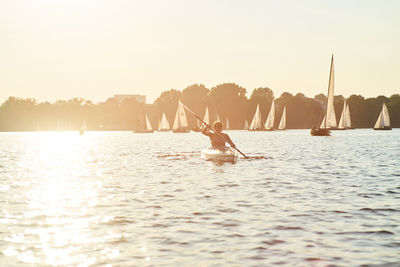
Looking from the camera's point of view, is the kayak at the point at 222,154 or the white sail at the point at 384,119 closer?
the kayak at the point at 222,154

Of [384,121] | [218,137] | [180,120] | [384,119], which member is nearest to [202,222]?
[218,137]

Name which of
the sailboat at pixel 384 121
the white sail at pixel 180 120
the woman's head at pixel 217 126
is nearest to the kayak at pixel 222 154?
the woman's head at pixel 217 126

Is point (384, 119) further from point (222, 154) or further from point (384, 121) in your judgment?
point (222, 154)

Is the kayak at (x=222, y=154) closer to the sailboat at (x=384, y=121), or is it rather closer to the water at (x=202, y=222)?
the water at (x=202, y=222)

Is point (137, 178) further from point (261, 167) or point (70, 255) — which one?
point (70, 255)

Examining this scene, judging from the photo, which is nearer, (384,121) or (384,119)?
(384,119)

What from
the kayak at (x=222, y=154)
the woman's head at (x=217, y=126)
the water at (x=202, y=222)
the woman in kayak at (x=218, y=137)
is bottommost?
the water at (x=202, y=222)

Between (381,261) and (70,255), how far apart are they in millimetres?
6009

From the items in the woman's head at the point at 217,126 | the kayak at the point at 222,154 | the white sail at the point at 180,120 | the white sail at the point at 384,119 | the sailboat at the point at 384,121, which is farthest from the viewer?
the white sail at the point at 180,120

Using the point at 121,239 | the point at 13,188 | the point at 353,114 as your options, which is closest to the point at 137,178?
the point at 13,188

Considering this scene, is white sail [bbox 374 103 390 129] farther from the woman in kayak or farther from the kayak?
the kayak

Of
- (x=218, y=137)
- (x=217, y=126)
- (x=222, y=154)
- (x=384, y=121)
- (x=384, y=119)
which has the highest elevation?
(x=384, y=119)

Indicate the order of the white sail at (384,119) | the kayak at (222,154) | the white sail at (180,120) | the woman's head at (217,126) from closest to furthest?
the kayak at (222,154)
the woman's head at (217,126)
the white sail at (384,119)
the white sail at (180,120)

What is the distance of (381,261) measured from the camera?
9.31 metres
